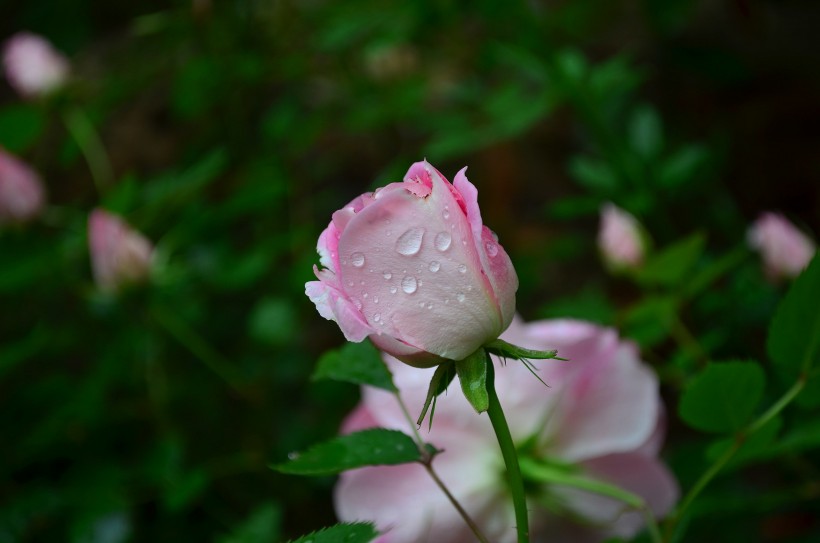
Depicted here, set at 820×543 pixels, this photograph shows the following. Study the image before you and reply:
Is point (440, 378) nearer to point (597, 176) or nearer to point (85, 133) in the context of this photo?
point (597, 176)

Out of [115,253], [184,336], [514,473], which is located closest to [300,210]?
[184,336]

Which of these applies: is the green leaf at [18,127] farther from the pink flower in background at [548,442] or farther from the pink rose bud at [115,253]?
the pink flower in background at [548,442]

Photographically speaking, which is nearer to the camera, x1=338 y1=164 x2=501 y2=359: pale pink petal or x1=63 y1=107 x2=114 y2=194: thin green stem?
x1=338 y1=164 x2=501 y2=359: pale pink petal

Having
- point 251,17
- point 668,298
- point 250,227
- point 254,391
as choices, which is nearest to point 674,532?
point 668,298

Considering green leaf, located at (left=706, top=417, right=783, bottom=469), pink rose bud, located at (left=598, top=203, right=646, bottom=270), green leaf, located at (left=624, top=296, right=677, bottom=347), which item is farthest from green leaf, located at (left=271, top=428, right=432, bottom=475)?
pink rose bud, located at (left=598, top=203, right=646, bottom=270)

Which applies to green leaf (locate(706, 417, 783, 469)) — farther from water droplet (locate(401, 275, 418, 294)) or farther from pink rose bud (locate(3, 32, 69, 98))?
pink rose bud (locate(3, 32, 69, 98))

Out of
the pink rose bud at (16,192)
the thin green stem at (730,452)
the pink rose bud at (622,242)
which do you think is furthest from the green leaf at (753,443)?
the pink rose bud at (16,192)
